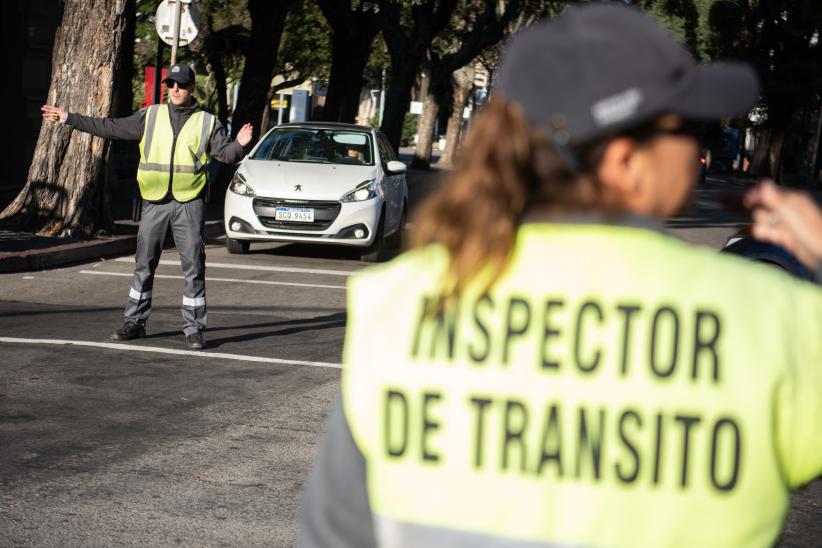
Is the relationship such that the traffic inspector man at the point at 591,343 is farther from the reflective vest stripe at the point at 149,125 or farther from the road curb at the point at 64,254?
the road curb at the point at 64,254

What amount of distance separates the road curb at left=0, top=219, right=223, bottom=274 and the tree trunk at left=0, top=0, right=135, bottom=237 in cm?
42

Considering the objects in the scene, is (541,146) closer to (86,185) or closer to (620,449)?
(620,449)

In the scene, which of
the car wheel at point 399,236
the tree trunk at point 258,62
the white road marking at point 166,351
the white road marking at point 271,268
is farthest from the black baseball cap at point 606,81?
the tree trunk at point 258,62

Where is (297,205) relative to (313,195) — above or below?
below

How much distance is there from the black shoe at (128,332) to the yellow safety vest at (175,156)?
892 mm

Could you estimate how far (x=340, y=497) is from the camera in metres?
1.58

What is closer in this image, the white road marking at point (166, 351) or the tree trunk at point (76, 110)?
the white road marking at point (166, 351)

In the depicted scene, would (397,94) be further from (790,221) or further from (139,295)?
(790,221)

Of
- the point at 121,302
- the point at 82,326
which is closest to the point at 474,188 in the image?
the point at 82,326

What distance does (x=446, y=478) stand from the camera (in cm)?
152

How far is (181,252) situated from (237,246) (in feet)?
21.3

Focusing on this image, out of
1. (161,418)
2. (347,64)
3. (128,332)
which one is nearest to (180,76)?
(128,332)

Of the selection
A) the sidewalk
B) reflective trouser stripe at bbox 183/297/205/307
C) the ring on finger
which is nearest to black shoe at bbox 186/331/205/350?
reflective trouser stripe at bbox 183/297/205/307

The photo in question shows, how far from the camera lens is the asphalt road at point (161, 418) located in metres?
5.02
